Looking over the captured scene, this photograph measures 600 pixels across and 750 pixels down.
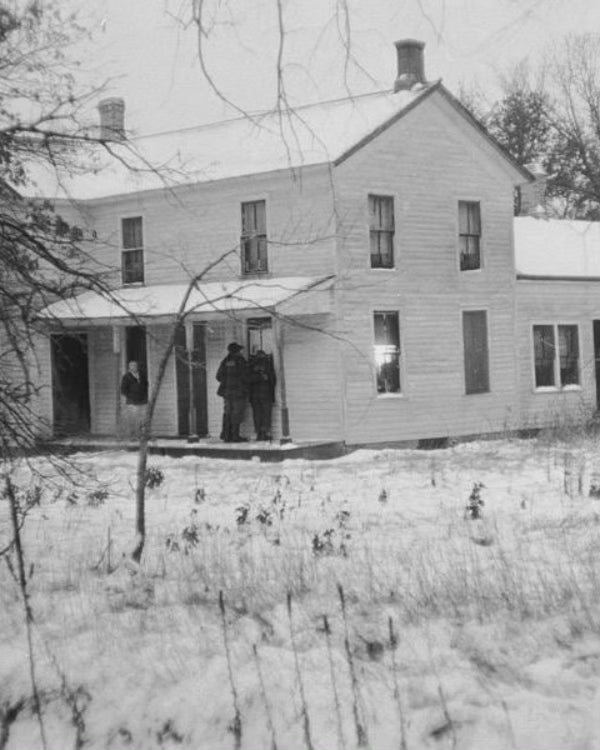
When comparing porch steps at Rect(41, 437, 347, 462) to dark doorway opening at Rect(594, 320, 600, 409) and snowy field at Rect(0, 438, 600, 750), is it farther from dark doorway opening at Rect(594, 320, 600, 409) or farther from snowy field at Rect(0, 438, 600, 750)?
snowy field at Rect(0, 438, 600, 750)

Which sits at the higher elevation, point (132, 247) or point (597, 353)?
point (132, 247)

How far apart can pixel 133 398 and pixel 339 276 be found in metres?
5.18

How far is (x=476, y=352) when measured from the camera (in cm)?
2283

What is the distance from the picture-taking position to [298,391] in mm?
21000

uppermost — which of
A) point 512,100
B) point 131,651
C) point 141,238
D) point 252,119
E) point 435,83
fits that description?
point 512,100

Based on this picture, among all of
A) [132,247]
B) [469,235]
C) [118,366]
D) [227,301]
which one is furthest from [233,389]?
[469,235]

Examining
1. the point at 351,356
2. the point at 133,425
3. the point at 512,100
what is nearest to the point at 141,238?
the point at 133,425

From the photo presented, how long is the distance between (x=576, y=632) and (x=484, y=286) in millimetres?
17416

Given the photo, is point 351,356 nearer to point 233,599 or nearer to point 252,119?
point 233,599

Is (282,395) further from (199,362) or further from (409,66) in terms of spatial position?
(409,66)

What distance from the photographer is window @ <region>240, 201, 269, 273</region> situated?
2172 centimetres

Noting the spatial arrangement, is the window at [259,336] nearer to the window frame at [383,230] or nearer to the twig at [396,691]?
the window frame at [383,230]

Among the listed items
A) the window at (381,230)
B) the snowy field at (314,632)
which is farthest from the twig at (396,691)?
the window at (381,230)

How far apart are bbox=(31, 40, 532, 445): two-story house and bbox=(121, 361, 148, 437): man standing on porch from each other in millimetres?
291
